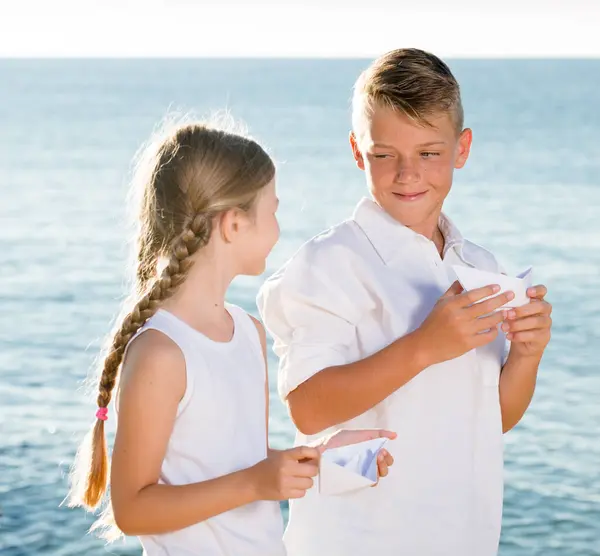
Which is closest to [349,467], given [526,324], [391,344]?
[391,344]

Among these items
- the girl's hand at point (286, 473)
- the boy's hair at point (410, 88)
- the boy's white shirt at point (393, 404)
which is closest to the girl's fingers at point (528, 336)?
the boy's white shirt at point (393, 404)

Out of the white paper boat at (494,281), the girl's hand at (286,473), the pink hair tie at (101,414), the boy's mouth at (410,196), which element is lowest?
the girl's hand at (286,473)

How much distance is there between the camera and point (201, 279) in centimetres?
257

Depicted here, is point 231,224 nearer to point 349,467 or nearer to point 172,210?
point 172,210

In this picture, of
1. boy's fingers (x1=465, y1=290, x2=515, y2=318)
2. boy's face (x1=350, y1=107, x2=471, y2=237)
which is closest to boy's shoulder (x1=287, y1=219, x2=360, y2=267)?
boy's face (x1=350, y1=107, x2=471, y2=237)

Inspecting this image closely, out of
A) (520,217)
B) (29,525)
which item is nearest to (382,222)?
(29,525)

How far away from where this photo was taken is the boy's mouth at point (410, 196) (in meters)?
2.90

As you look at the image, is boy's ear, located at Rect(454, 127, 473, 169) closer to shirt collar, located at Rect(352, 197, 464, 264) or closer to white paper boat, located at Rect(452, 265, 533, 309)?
shirt collar, located at Rect(352, 197, 464, 264)

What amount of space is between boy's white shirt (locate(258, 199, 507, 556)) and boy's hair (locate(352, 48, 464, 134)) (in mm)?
274

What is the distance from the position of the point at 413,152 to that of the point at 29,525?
6722 millimetres

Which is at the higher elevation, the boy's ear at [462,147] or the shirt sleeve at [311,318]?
the boy's ear at [462,147]

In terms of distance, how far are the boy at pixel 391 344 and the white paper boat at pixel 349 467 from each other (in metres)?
0.31

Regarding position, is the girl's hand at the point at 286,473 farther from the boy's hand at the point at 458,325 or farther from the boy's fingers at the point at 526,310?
the boy's fingers at the point at 526,310

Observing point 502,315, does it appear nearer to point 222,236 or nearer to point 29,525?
point 222,236
